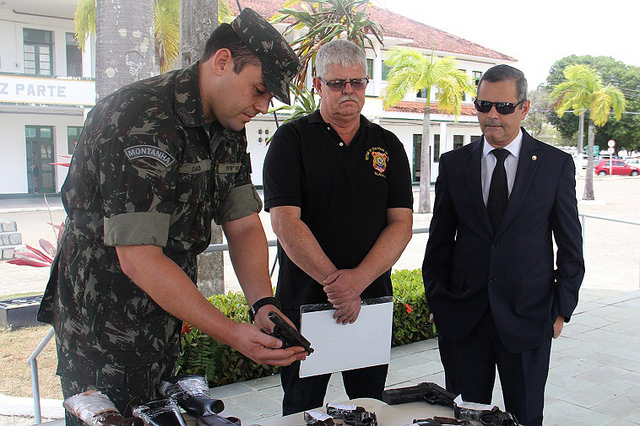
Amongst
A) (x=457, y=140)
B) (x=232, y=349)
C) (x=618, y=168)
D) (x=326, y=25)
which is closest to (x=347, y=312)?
(x=232, y=349)

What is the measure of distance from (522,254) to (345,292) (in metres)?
0.75

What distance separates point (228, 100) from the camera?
66.6 inches

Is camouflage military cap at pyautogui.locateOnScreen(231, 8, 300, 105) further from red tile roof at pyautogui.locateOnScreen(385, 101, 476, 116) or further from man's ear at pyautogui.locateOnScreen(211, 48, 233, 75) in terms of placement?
red tile roof at pyautogui.locateOnScreen(385, 101, 476, 116)

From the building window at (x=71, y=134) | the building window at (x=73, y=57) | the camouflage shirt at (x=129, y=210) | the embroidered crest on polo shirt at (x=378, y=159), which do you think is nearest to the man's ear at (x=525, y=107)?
the embroidered crest on polo shirt at (x=378, y=159)

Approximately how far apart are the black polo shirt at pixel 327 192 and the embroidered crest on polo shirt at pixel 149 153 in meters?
1.07

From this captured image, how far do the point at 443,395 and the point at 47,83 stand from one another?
71.9 ft

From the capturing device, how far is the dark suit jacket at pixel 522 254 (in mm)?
2480

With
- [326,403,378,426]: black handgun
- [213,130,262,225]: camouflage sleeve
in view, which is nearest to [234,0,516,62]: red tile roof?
[213,130,262,225]: camouflage sleeve

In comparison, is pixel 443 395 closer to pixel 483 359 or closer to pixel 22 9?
pixel 483 359

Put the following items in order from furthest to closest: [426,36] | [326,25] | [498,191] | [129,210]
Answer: [426,36] → [326,25] → [498,191] → [129,210]

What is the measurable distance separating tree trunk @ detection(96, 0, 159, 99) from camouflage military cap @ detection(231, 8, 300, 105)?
254 cm

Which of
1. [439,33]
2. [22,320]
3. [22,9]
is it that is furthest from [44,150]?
[439,33]

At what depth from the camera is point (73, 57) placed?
77.5 feet

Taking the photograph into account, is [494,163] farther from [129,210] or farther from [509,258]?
[129,210]
